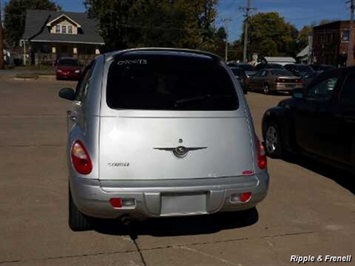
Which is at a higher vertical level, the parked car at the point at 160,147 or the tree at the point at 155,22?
the tree at the point at 155,22

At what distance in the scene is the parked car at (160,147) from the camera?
439 centimetres

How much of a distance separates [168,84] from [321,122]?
3270 mm

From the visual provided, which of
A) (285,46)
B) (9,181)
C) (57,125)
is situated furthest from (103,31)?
(285,46)

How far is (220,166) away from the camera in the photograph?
457 centimetres

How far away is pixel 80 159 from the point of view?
447cm

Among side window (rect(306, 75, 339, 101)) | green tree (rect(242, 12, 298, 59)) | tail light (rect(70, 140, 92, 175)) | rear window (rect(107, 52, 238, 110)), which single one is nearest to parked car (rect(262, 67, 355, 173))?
side window (rect(306, 75, 339, 101))

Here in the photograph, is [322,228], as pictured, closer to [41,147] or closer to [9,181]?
[9,181]

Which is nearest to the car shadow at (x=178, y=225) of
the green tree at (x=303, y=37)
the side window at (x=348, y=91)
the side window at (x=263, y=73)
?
the side window at (x=348, y=91)

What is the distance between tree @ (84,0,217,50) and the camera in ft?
182

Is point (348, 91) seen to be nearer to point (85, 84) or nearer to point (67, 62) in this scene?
A: point (85, 84)

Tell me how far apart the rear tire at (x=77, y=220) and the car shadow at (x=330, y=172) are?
3532 millimetres

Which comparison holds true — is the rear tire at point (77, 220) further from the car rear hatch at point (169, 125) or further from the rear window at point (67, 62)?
the rear window at point (67, 62)

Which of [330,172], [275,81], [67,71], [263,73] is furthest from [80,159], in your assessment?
[67,71]

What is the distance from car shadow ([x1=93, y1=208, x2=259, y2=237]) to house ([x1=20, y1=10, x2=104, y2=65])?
5992cm
